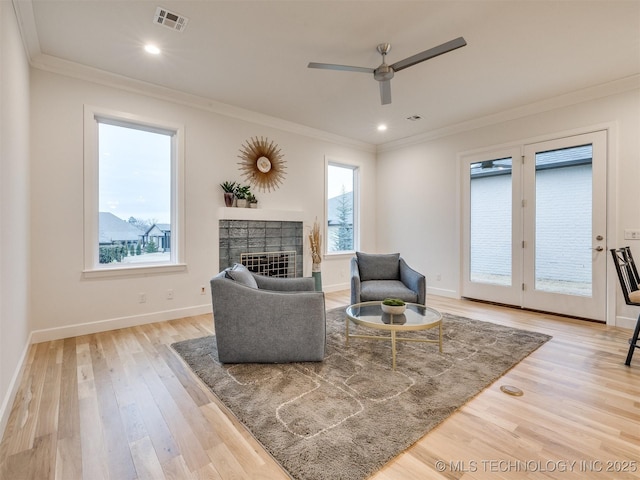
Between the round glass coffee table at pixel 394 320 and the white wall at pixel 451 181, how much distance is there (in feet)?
7.80

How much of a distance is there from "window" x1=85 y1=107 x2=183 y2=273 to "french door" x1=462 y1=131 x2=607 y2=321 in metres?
4.22

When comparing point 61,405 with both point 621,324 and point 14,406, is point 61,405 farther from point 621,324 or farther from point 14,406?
point 621,324

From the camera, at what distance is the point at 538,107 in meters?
3.97

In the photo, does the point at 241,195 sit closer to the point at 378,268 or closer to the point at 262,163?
the point at 262,163

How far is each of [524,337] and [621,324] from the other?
54.3 inches

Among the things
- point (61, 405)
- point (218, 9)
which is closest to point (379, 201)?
point (218, 9)

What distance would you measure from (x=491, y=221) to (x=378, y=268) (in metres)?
1.91

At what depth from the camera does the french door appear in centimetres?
361

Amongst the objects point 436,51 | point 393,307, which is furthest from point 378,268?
point 436,51

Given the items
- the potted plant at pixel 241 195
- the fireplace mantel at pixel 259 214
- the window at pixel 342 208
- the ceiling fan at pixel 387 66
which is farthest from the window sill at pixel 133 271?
the ceiling fan at pixel 387 66

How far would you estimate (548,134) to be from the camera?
12.8 ft

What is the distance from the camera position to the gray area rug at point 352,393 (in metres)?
1.50

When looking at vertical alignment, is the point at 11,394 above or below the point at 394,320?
below

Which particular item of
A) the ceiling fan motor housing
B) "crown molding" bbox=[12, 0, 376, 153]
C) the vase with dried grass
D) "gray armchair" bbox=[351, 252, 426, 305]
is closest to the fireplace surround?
the vase with dried grass
